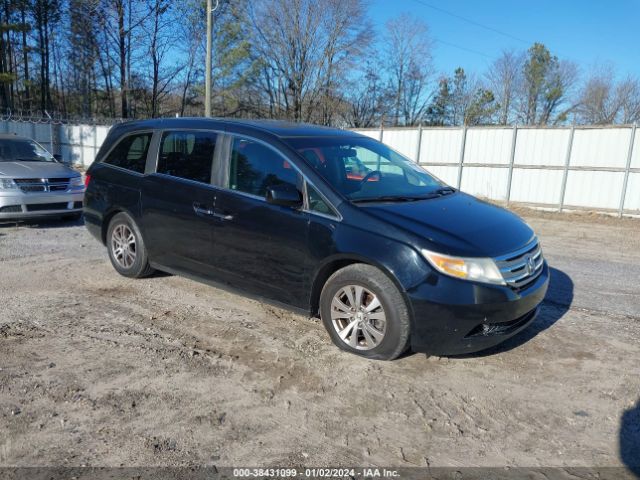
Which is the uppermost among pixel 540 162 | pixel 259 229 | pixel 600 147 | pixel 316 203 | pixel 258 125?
pixel 600 147

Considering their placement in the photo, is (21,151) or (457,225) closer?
(457,225)

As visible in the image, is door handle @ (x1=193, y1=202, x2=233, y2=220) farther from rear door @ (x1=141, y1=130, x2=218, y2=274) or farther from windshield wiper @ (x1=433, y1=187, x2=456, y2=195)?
windshield wiper @ (x1=433, y1=187, x2=456, y2=195)

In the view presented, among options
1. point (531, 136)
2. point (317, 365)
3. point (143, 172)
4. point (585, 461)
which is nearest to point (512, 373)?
point (585, 461)

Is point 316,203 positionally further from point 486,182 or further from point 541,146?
point 486,182

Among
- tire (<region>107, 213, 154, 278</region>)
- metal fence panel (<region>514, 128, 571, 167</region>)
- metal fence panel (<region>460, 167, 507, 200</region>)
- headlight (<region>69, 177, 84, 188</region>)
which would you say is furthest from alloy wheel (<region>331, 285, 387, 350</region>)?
metal fence panel (<region>460, 167, 507, 200</region>)

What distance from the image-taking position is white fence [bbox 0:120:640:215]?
13198 mm

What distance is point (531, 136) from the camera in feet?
47.7

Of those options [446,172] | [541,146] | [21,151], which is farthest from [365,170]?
[446,172]

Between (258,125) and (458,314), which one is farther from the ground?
(258,125)

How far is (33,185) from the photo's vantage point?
8383 millimetres

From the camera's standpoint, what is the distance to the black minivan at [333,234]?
3523 mm

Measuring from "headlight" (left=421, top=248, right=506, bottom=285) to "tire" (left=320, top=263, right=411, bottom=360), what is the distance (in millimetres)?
343

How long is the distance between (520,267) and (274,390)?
2.05 meters

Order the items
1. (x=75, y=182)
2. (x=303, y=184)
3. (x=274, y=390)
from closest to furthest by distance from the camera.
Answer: (x=274, y=390) < (x=303, y=184) < (x=75, y=182)
